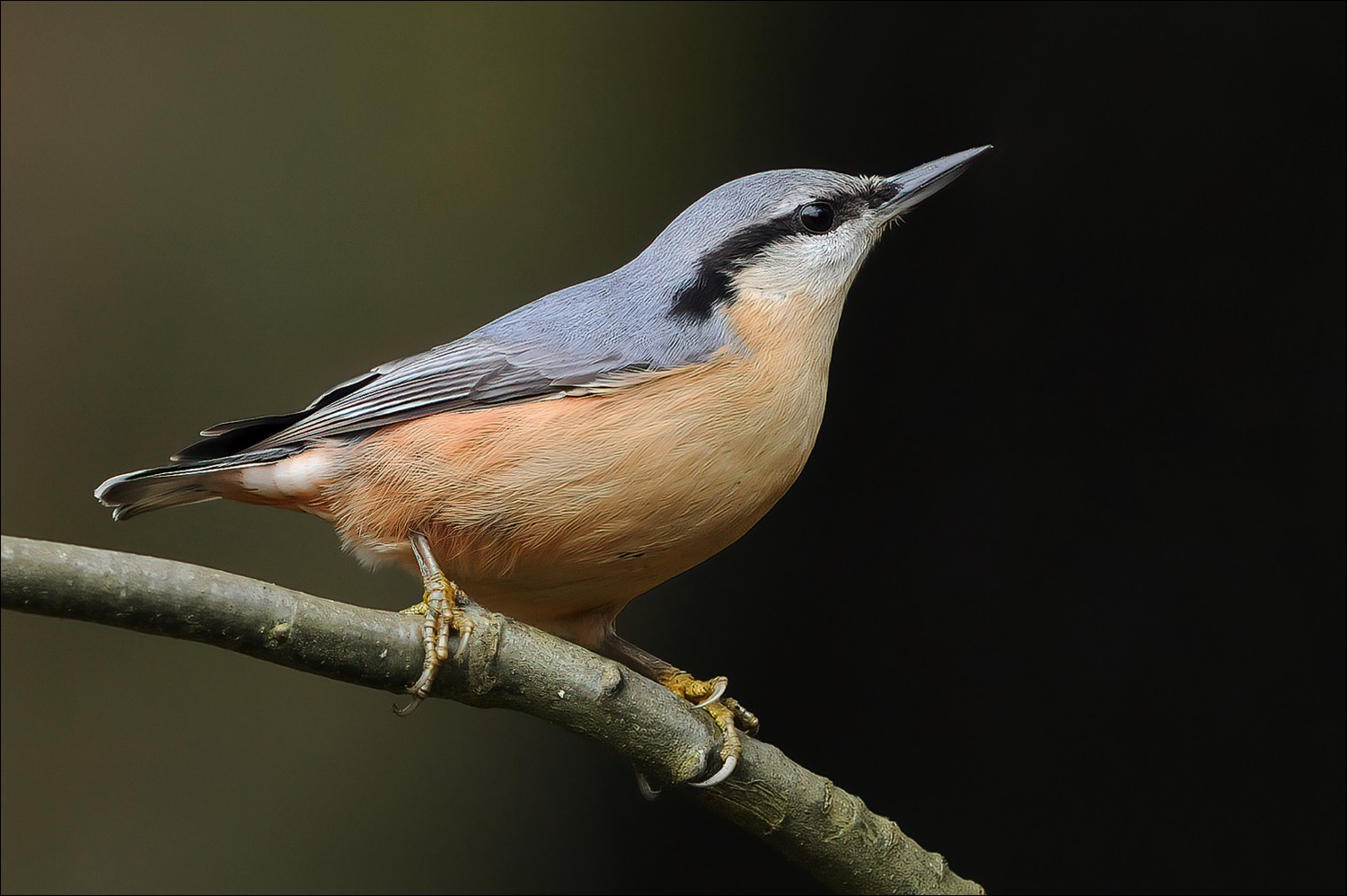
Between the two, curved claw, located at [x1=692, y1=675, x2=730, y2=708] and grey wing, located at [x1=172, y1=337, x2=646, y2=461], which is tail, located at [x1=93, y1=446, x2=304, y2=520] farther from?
curved claw, located at [x1=692, y1=675, x2=730, y2=708]

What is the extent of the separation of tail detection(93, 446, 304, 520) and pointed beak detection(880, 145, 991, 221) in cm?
104

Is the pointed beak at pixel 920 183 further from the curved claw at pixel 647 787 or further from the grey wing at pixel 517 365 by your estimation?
the curved claw at pixel 647 787

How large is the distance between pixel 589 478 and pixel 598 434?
0.22 feet

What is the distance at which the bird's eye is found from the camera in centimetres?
187

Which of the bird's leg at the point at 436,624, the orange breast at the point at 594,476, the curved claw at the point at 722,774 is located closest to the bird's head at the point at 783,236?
the orange breast at the point at 594,476

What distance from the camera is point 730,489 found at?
1639 millimetres

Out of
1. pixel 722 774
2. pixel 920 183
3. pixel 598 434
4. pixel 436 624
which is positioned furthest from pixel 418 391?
pixel 920 183

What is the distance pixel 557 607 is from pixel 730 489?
419mm

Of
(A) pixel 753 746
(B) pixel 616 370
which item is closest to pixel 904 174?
(B) pixel 616 370

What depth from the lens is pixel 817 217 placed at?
1875 millimetres

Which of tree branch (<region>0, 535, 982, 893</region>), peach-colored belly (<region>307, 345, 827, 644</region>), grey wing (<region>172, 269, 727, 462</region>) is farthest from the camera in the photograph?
grey wing (<region>172, 269, 727, 462</region>)

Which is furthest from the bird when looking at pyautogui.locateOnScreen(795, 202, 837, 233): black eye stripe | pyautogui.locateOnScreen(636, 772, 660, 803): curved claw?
pyautogui.locateOnScreen(636, 772, 660, 803): curved claw

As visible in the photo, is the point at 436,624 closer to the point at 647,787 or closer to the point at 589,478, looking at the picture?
the point at 589,478

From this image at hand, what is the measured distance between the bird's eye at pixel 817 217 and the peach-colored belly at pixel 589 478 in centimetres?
24
